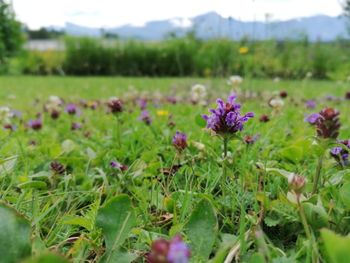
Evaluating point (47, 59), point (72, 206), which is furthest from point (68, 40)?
point (72, 206)

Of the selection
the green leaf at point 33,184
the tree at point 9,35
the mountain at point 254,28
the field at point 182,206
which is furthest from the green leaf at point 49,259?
the tree at point 9,35

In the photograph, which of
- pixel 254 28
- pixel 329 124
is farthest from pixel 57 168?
pixel 254 28

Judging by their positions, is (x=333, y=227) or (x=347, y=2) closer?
(x=333, y=227)

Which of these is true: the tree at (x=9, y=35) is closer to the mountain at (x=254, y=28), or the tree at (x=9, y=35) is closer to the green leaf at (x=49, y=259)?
the mountain at (x=254, y=28)

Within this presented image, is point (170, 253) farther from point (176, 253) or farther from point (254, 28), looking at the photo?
point (254, 28)

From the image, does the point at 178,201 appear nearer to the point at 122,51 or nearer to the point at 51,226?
the point at 51,226

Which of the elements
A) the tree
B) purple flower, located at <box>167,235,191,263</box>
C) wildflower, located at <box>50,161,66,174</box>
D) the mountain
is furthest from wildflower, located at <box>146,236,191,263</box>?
the tree
